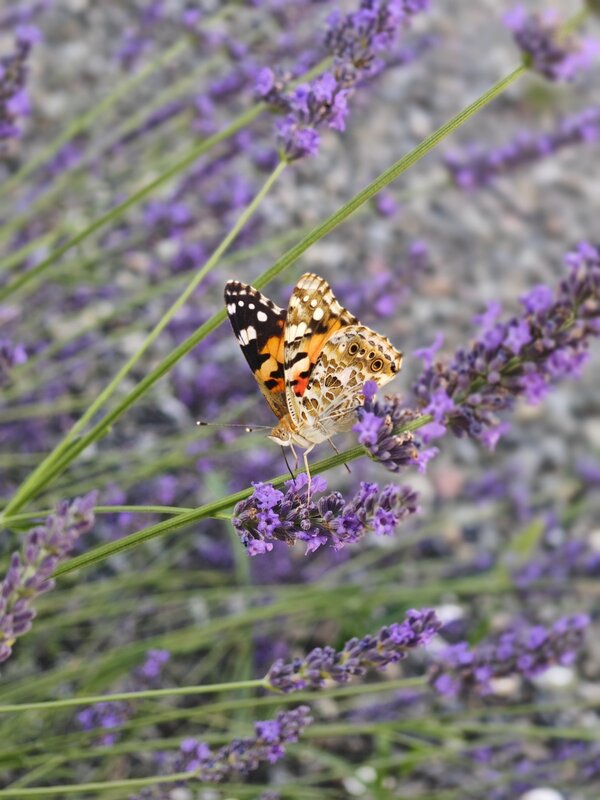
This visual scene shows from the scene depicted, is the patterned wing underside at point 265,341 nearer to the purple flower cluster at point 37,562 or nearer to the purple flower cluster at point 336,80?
the purple flower cluster at point 336,80

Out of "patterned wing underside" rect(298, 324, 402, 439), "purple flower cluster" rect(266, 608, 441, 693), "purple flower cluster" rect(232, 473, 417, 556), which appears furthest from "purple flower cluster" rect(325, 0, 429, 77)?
"purple flower cluster" rect(266, 608, 441, 693)

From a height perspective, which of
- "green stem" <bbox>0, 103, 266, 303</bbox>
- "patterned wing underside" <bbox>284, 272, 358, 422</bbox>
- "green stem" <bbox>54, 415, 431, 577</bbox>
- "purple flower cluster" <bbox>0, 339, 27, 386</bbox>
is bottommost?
"green stem" <bbox>54, 415, 431, 577</bbox>

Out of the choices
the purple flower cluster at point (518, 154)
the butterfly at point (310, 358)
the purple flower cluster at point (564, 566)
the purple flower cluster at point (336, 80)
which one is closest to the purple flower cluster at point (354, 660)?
the butterfly at point (310, 358)

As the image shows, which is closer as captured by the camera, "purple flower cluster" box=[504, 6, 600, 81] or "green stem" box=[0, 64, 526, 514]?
"green stem" box=[0, 64, 526, 514]

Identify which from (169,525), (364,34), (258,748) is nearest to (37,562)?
(169,525)

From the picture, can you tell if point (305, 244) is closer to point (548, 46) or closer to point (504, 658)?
point (548, 46)

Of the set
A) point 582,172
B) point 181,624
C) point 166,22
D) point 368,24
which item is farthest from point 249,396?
point 582,172

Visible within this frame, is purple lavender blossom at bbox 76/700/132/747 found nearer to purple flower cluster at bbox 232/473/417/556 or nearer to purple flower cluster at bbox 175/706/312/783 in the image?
purple flower cluster at bbox 175/706/312/783
